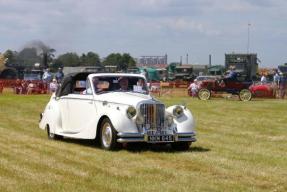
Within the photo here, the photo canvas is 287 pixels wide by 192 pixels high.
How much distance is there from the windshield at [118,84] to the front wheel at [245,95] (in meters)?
19.6

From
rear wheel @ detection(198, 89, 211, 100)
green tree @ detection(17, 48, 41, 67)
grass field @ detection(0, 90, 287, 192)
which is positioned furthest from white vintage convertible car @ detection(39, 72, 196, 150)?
green tree @ detection(17, 48, 41, 67)

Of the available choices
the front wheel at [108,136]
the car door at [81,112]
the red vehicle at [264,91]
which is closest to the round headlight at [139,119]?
the front wheel at [108,136]

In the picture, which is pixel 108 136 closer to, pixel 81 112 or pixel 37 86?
pixel 81 112

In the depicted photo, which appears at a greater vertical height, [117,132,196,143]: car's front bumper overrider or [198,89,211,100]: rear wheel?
[117,132,196,143]: car's front bumper overrider

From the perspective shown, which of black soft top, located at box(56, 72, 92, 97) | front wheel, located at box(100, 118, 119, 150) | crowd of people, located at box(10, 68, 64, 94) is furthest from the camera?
crowd of people, located at box(10, 68, 64, 94)

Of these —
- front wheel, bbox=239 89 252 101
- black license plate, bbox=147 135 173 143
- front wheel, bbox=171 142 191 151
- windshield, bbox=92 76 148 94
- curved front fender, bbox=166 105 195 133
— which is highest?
windshield, bbox=92 76 148 94

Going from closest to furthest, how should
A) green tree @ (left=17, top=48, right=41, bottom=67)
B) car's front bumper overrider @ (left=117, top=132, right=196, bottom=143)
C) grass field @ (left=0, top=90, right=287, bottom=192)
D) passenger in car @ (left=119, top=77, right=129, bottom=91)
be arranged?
grass field @ (left=0, top=90, right=287, bottom=192) < car's front bumper overrider @ (left=117, top=132, right=196, bottom=143) < passenger in car @ (left=119, top=77, right=129, bottom=91) < green tree @ (left=17, top=48, right=41, bottom=67)

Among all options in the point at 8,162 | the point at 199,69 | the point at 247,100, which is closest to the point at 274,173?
the point at 8,162

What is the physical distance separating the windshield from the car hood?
1.30 ft

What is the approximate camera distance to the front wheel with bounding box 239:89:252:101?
3367cm

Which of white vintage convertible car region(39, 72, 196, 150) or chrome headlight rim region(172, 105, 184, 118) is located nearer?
white vintage convertible car region(39, 72, 196, 150)

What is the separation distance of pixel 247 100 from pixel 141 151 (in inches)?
835

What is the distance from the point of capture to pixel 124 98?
13.3 m

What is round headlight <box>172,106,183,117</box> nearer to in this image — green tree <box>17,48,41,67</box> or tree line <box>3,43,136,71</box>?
tree line <box>3,43,136,71</box>
